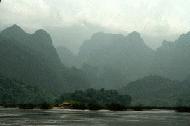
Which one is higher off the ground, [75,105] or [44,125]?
[75,105]

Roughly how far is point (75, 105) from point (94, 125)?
131 metres

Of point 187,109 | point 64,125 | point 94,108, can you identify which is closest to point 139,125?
point 64,125

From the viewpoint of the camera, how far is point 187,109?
187 metres

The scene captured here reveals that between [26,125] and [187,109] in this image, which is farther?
[187,109]

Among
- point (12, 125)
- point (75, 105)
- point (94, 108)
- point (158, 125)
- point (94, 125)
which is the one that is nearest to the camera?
point (12, 125)

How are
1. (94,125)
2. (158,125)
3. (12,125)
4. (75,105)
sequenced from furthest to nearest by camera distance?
(75,105)
(158,125)
(94,125)
(12,125)

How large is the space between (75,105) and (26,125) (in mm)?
134857

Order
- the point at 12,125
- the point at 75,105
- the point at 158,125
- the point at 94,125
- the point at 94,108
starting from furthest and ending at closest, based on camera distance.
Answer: the point at 75,105 → the point at 94,108 → the point at 158,125 → the point at 94,125 → the point at 12,125

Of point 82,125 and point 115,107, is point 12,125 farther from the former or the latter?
point 115,107

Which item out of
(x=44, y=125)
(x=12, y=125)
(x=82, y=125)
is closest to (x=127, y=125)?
(x=82, y=125)

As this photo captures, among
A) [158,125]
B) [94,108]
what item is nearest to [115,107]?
[94,108]

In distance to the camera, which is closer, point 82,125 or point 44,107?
point 82,125

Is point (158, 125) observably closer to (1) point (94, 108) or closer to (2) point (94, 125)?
(2) point (94, 125)

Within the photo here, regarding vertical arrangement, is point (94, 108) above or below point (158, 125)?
above
